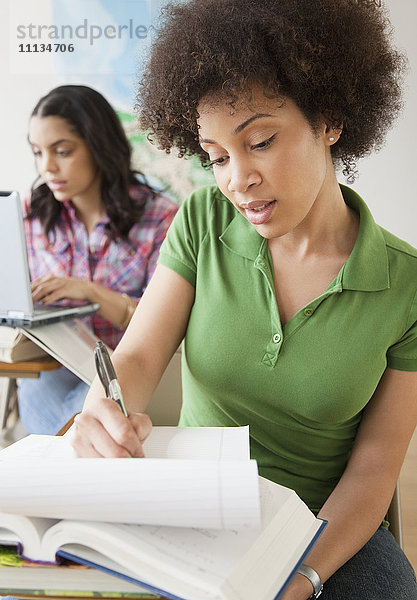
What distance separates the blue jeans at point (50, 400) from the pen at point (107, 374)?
868mm

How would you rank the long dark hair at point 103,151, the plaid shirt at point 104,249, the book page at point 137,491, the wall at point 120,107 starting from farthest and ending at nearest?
the wall at point 120,107
the long dark hair at point 103,151
the plaid shirt at point 104,249
the book page at point 137,491

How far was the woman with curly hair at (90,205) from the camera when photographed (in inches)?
96.3

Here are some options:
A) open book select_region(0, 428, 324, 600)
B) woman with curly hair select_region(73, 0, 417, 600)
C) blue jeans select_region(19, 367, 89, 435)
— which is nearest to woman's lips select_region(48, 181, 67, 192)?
blue jeans select_region(19, 367, 89, 435)

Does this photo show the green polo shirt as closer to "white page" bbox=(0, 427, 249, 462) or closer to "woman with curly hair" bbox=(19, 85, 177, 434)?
"white page" bbox=(0, 427, 249, 462)

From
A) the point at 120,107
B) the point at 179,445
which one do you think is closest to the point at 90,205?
the point at 120,107

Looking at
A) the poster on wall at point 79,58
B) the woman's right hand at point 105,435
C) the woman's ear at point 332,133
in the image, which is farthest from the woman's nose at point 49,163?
the woman's right hand at point 105,435

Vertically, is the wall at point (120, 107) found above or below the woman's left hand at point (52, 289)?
above

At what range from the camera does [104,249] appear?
2488 mm

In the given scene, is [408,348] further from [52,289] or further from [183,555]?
[52,289]

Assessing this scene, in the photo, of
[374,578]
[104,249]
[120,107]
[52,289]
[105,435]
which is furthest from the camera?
[120,107]

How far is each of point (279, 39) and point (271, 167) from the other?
16 centimetres

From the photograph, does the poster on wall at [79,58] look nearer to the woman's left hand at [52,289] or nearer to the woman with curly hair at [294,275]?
the woman's left hand at [52,289]

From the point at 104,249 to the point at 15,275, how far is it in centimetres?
102

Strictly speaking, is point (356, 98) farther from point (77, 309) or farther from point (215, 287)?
point (77, 309)
